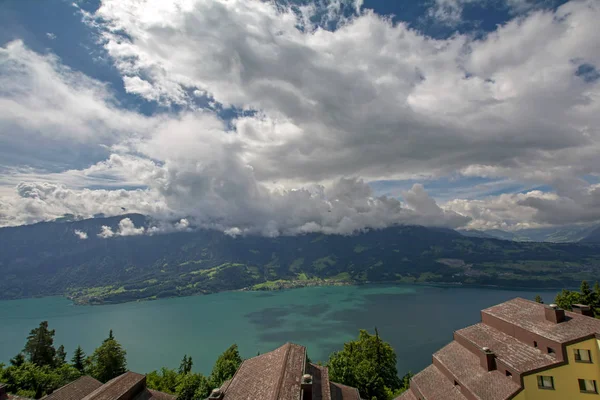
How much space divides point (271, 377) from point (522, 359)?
77.5 ft

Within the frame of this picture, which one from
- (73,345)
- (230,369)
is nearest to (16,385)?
(230,369)

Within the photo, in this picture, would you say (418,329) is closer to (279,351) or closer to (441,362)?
(441,362)

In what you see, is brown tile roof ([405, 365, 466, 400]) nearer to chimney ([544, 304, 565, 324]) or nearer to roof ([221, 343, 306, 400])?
chimney ([544, 304, 565, 324])

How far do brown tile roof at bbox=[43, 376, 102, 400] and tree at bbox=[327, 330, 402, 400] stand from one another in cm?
3374

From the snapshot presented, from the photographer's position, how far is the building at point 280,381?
23391mm

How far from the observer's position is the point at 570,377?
2645 cm

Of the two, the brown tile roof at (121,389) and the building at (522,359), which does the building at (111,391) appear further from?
the building at (522,359)

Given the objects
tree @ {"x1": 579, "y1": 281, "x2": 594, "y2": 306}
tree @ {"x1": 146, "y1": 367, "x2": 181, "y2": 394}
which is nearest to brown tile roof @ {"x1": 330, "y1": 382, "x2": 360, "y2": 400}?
tree @ {"x1": 146, "y1": 367, "x2": 181, "y2": 394}

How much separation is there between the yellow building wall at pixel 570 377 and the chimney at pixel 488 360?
134 inches

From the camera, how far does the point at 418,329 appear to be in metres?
134

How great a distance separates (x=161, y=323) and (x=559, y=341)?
19329 cm

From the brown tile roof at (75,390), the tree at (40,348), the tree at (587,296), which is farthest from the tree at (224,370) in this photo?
the tree at (587,296)

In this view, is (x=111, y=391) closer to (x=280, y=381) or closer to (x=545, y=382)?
(x=280, y=381)

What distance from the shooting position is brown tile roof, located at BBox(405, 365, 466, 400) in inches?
1224
